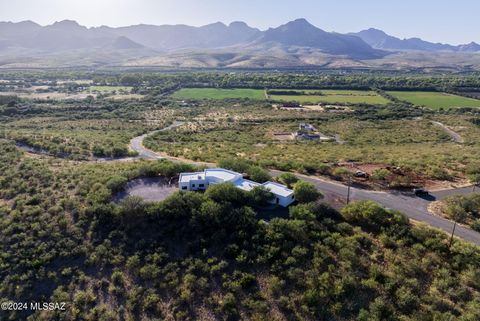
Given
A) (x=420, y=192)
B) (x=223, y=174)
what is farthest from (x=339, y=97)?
(x=223, y=174)

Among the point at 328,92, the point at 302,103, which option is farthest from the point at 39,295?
the point at 328,92

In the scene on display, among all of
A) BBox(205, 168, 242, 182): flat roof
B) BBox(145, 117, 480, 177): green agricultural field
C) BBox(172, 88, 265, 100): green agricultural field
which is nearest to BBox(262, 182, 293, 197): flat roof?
BBox(205, 168, 242, 182): flat roof

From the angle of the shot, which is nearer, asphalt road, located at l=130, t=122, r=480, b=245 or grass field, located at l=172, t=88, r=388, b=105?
asphalt road, located at l=130, t=122, r=480, b=245

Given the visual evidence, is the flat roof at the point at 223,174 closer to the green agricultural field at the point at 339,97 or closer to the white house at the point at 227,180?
the white house at the point at 227,180

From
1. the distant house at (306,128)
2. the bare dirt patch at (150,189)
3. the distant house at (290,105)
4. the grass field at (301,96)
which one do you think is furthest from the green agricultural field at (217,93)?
the bare dirt patch at (150,189)

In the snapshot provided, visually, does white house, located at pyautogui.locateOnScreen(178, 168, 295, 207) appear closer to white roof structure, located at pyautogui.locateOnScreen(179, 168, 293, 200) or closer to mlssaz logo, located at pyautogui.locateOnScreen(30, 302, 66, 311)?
white roof structure, located at pyautogui.locateOnScreen(179, 168, 293, 200)

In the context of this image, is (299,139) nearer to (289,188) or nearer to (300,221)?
(289,188)

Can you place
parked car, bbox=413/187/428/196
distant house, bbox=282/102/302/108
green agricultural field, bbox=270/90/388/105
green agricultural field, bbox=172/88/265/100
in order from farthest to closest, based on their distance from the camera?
green agricultural field, bbox=172/88/265/100
green agricultural field, bbox=270/90/388/105
distant house, bbox=282/102/302/108
parked car, bbox=413/187/428/196
